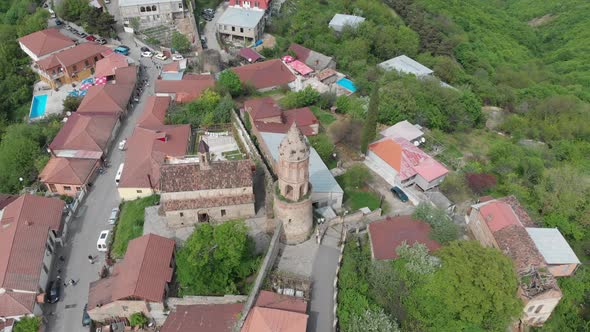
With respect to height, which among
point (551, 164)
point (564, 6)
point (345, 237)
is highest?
point (345, 237)

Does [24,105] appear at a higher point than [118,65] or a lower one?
lower

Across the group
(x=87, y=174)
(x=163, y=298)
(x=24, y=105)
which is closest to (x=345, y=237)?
(x=163, y=298)

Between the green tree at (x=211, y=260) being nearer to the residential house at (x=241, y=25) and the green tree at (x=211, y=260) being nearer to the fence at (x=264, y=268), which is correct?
the fence at (x=264, y=268)

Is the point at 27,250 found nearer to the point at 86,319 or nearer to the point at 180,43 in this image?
the point at 86,319

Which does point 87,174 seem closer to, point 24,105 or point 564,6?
point 24,105

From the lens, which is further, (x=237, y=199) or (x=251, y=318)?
(x=237, y=199)

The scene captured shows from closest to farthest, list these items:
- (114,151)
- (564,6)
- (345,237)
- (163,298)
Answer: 1. (163,298)
2. (345,237)
3. (114,151)
4. (564,6)

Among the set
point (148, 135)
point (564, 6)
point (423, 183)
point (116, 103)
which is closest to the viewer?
point (423, 183)
